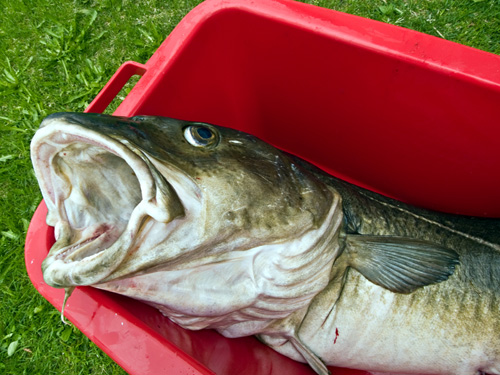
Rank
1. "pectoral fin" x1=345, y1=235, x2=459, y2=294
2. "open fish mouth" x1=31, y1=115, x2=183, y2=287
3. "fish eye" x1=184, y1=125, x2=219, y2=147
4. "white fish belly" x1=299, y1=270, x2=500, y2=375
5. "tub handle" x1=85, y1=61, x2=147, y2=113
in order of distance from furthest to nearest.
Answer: "tub handle" x1=85, y1=61, x2=147, y2=113
"white fish belly" x1=299, y1=270, x2=500, y2=375
"pectoral fin" x1=345, y1=235, x2=459, y2=294
"fish eye" x1=184, y1=125, x2=219, y2=147
"open fish mouth" x1=31, y1=115, x2=183, y2=287

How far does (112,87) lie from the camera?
1862 mm

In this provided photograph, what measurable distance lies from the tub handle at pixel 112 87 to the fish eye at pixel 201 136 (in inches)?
25.9

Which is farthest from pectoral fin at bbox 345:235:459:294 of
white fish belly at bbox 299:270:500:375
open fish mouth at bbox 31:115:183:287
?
open fish mouth at bbox 31:115:183:287

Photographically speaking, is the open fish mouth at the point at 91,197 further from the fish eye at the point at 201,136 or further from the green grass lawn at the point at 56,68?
the green grass lawn at the point at 56,68

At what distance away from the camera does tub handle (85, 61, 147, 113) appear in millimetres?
1809

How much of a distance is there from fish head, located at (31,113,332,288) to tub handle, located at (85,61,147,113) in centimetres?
60

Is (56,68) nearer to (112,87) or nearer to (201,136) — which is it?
(112,87)

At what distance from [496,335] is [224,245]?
112 centimetres

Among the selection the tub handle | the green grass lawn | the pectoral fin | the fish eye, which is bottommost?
the green grass lawn

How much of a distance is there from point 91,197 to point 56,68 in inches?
101

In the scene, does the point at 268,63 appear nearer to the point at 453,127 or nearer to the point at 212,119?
the point at 212,119

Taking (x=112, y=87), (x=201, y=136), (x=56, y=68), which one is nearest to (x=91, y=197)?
(x=201, y=136)

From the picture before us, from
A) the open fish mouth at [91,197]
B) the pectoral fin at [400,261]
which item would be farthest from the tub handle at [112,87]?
the pectoral fin at [400,261]

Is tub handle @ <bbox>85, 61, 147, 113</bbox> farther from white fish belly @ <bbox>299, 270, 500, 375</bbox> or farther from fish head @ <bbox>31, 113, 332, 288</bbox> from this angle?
white fish belly @ <bbox>299, 270, 500, 375</bbox>
